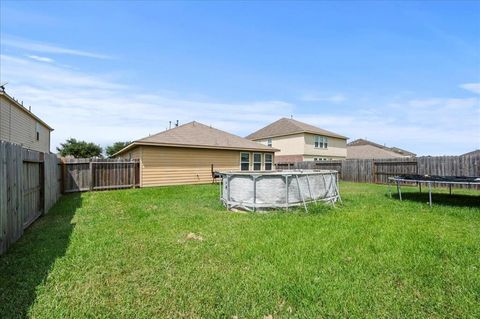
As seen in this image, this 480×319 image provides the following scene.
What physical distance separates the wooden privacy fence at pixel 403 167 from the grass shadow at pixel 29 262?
19.6m

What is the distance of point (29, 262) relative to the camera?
426cm

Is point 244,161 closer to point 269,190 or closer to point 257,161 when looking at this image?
point 257,161

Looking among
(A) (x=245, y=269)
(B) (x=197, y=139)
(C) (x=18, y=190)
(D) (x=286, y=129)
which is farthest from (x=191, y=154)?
(D) (x=286, y=129)

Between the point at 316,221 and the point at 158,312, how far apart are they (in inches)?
197

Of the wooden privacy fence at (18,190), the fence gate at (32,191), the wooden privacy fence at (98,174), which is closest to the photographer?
the wooden privacy fence at (18,190)

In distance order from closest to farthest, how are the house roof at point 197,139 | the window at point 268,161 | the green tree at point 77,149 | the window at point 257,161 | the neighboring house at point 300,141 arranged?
the house roof at point 197,139, the window at point 257,161, the window at point 268,161, the neighboring house at point 300,141, the green tree at point 77,149

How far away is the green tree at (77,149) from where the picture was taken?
140 feet

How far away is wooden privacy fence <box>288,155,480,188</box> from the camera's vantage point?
16.2 meters

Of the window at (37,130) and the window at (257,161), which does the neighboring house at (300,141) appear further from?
the window at (37,130)

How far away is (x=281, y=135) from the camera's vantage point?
1378 inches

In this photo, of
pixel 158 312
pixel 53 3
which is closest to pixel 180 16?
pixel 53 3

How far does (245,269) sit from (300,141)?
2977 cm

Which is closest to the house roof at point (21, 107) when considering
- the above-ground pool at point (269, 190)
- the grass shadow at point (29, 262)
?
the grass shadow at point (29, 262)

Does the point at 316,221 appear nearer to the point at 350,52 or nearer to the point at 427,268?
the point at 427,268
